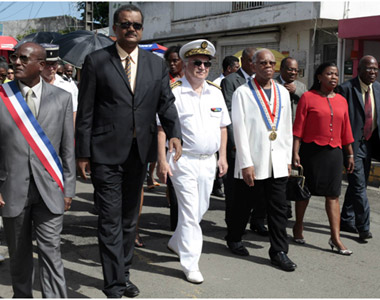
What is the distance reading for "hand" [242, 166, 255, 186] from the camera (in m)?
5.08

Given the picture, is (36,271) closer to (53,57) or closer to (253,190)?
(253,190)

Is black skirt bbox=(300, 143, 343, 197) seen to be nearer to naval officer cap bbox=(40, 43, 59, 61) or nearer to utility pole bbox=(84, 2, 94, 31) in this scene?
naval officer cap bbox=(40, 43, 59, 61)

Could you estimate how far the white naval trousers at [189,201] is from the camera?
467 cm

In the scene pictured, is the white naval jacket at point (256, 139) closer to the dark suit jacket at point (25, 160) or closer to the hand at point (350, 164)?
the hand at point (350, 164)

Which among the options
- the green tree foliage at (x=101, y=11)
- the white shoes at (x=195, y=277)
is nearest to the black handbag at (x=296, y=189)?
the white shoes at (x=195, y=277)

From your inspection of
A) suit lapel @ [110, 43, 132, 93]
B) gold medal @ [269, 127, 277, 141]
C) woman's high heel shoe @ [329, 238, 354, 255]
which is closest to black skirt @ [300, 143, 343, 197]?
woman's high heel shoe @ [329, 238, 354, 255]

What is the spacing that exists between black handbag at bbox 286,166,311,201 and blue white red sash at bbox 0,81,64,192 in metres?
2.80

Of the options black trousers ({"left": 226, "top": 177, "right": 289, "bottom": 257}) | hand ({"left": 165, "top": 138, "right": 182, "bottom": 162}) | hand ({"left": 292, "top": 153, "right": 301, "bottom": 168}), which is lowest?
black trousers ({"left": 226, "top": 177, "right": 289, "bottom": 257})

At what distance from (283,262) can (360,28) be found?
11.2 metres

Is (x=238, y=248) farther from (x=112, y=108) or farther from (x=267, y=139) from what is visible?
(x=112, y=108)

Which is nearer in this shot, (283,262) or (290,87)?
(283,262)

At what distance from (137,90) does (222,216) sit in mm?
3382

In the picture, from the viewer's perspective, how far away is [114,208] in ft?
13.6

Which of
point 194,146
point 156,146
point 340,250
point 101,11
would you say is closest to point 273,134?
point 194,146
